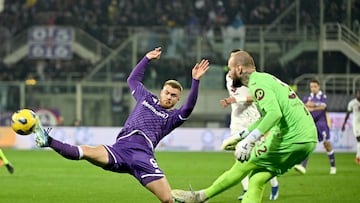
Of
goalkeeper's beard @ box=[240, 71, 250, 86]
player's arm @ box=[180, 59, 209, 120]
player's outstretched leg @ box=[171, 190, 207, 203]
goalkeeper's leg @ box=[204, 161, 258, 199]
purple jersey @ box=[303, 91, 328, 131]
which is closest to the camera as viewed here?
goalkeeper's beard @ box=[240, 71, 250, 86]

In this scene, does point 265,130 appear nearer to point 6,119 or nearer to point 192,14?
point 6,119

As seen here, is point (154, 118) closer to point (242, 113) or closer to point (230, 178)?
point (230, 178)

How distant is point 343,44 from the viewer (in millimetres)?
37781

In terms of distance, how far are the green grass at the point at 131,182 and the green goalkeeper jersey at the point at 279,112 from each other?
4.96 metres

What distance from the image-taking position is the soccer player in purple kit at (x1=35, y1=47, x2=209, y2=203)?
1102 centimetres

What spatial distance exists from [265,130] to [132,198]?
6264 mm

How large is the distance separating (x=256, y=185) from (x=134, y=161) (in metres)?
1.88

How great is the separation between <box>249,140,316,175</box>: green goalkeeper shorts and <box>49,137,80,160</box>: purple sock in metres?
2.14

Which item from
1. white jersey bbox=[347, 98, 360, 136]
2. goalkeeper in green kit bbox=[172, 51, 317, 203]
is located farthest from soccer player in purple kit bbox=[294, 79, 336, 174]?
goalkeeper in green kit bbox=[172, 51, 317, 203]

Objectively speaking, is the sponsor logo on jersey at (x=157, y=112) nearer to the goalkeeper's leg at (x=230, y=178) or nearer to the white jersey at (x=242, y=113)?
the goalkeeper's leg at (x=230, y=178)

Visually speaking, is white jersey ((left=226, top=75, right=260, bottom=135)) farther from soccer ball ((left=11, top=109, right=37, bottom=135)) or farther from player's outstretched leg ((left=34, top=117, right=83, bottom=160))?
soccer ball ((left=11, top=109, right=37, bottom=135))

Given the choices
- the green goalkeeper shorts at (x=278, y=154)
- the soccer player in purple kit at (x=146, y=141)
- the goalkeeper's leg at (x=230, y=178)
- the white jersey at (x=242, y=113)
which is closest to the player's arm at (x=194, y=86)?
the soccer player in purple kit at (x=146, y=141)

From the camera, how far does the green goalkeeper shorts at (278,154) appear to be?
388 inches

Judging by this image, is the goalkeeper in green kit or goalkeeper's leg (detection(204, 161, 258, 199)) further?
goalkeeper's leg (detection(204, 161, 258, 199))
